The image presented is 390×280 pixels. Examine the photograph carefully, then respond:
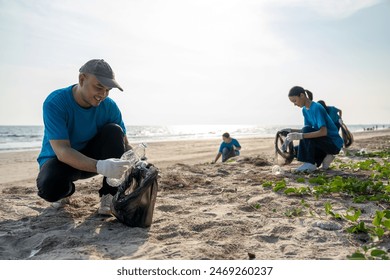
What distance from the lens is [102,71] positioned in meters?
2.66

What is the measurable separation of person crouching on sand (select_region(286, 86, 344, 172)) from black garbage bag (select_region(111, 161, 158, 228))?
287 cm

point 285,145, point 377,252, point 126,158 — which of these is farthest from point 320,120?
point 377,252

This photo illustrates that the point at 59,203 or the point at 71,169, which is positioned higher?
the point at 71,169

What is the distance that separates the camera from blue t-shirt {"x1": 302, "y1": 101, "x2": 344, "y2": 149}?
474 centimetres

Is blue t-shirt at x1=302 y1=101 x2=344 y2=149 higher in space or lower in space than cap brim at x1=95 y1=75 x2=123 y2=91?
lower

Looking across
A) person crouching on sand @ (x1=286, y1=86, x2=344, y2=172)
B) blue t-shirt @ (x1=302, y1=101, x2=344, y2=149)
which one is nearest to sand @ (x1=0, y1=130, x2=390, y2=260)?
person crouching on sand @ (x1=286, y1=86, x2=344, y2=172)

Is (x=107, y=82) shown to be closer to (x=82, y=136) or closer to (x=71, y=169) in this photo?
(x=82, y=136)

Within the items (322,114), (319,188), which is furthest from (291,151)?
(319,188)

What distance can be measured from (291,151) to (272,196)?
88.3 inches

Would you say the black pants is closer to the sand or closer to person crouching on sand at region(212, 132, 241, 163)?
the sand

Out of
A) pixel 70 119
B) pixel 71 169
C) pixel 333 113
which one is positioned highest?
pixel 333 113

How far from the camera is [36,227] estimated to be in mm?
2656

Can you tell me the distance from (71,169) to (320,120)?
3.37m
